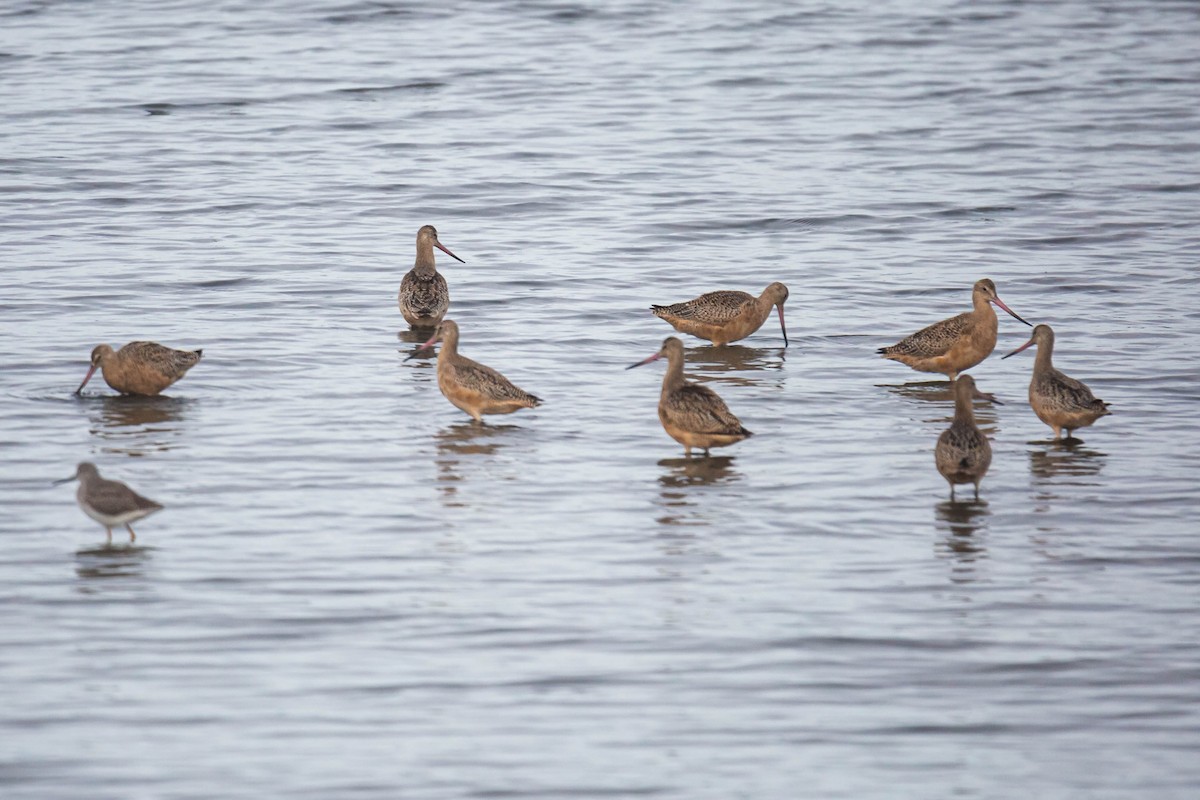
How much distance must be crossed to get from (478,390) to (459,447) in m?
0.50

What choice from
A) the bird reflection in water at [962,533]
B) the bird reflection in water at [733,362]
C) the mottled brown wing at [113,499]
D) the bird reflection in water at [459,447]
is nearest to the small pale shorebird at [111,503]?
the mottled brown wing at [113,499]

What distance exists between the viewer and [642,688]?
7.71m

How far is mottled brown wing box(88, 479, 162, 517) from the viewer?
9156 mm

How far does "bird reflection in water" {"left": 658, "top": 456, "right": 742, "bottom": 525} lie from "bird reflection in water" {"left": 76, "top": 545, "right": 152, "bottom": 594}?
110 inches

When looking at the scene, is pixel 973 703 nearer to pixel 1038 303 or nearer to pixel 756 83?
pixel 1038 303

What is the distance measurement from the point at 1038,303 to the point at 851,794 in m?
10.0

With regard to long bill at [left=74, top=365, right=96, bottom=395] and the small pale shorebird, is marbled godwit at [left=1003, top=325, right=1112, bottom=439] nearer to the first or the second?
the small pale shorebird

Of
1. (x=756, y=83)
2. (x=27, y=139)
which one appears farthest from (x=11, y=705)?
(x=756, y=83)

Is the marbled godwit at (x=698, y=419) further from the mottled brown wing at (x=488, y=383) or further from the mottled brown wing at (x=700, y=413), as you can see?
the mottled brown wing at (x=488, y=383)

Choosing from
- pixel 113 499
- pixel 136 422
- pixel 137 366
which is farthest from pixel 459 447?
pixel 113 499

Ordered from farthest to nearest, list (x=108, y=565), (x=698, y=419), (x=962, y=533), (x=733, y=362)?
1. (x=733, y=362)
2. (x=698, y=419)
3. (x=962, y=533)
4. (x=108, y=565)

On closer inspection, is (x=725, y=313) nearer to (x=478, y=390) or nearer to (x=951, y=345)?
(x=951, y=345)

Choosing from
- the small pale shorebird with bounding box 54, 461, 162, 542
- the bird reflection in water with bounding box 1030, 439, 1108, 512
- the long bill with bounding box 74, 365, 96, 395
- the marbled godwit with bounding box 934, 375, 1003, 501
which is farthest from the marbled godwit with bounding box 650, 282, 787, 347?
the small pale shorebird with bounding box 54, 461, 162, 542

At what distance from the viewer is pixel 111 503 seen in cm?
916
